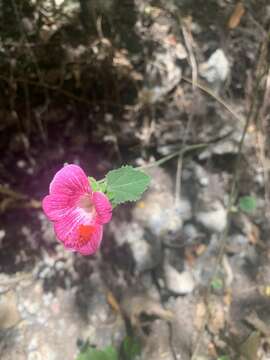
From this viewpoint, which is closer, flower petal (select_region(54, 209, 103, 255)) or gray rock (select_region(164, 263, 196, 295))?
flower petal (select_region(54, 209, 103, 255))

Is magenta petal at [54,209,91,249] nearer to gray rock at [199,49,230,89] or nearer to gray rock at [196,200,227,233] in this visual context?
gray rock at [196,200,227,233]

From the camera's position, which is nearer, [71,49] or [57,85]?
[71,49]

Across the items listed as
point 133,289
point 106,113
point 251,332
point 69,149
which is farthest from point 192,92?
point 251,332

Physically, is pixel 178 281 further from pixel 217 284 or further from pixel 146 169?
pixel 146 169

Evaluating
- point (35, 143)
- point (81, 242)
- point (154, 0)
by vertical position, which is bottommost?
point (35, 143)

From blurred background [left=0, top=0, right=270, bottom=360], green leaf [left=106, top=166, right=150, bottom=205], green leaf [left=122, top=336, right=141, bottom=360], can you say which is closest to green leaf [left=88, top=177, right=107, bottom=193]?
green leaf [left=106, top=166, right=150, bottom=205]

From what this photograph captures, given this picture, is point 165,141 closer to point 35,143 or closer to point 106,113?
point 106,113

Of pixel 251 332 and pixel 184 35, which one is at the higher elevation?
pixel 184 35
